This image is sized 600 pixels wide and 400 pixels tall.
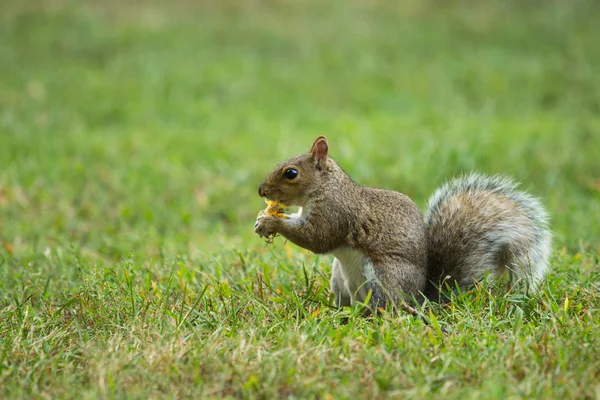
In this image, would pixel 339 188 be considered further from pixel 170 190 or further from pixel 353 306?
pixel 170 190

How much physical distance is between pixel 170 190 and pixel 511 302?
3.10m

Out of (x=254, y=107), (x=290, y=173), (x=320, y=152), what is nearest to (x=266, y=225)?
(x=290, y=173)

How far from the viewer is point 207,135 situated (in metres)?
6.87

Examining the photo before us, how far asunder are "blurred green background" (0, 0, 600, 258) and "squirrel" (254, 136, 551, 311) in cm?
75

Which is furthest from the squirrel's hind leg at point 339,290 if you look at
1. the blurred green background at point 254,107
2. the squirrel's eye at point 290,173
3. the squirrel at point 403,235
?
the blurred green background at point 254,107

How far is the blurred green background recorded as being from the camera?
5.21 meters

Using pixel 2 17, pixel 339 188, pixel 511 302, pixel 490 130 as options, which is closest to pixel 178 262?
pixel 339 188

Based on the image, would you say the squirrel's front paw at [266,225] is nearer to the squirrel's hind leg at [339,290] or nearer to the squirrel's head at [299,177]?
the squirrel's head at [299,177]

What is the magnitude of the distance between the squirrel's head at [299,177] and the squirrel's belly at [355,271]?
1.03 feet

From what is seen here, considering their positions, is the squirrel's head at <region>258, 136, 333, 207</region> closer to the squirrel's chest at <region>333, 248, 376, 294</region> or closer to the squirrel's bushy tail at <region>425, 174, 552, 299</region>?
the squirrel's chest at <region>333, 248, 376, 294</region>

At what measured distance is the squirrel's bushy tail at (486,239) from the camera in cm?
310

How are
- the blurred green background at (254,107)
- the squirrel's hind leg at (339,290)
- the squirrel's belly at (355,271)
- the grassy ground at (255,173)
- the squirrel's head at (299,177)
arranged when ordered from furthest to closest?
the blurred green background at (254,107) → the squirrel's head at (299,177) → the squirrel's hind leg at (339,290) → the squirrel's belly at (355,271) → the grassy ground at (255,173)

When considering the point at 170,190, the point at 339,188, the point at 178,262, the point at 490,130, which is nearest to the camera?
the point at 339,188

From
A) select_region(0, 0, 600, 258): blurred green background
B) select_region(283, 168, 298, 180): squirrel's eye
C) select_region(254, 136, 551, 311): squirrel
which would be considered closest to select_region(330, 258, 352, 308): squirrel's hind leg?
select_region(254, 136, 551, 311): squirrel
